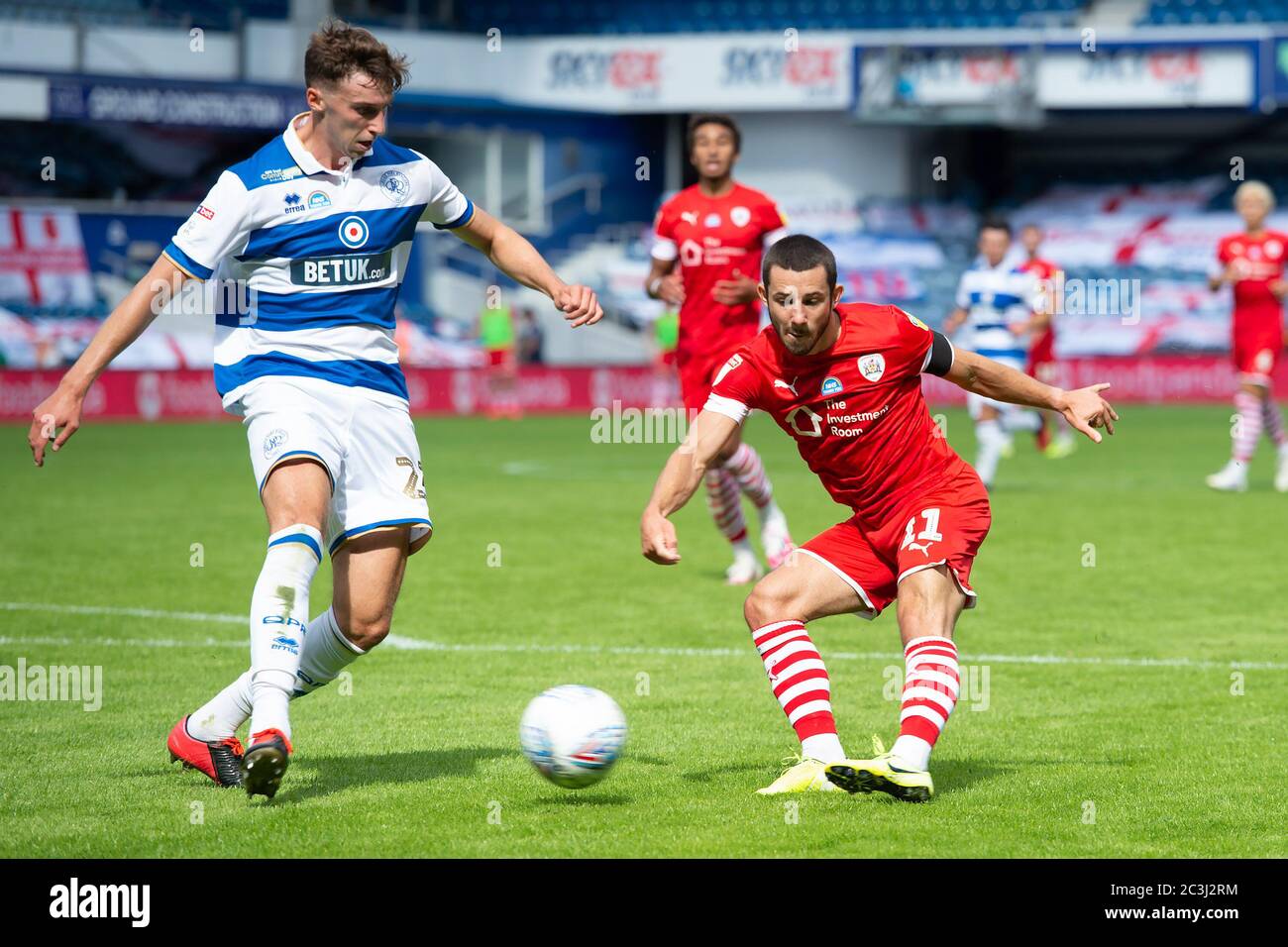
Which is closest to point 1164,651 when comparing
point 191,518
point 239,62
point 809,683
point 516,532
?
point 809,683

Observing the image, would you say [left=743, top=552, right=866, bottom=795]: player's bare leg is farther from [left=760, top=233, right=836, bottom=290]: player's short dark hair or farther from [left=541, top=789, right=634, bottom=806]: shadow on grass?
[left=760, top=233, right=836, bottom=290]: player's short dark hair

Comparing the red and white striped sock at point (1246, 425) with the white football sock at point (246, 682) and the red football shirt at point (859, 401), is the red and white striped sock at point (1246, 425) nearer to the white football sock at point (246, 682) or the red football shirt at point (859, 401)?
the red football shirt at point (859, 401)

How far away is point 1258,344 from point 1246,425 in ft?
2.42

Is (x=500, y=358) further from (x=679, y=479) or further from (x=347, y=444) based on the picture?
(x=679, y=479)

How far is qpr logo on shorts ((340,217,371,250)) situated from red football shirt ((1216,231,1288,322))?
11.8 metres

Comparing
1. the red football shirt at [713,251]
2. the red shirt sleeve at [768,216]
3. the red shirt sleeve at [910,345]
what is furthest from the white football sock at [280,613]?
the red shirt sleeve at [768,216]

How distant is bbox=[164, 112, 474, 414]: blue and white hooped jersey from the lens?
5.48 m

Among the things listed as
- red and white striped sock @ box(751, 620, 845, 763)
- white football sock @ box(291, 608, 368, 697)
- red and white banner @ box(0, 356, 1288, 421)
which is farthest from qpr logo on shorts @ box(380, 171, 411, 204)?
red and white banner @ box(0, 356, 1288, 421)

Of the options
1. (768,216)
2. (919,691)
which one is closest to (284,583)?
(919,691)

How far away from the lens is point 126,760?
6070 millimetres

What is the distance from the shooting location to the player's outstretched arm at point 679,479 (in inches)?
208

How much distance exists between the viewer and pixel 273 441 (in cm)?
544

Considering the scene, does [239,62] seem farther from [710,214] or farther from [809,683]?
[809,683]

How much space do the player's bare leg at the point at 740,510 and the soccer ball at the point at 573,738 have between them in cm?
494
